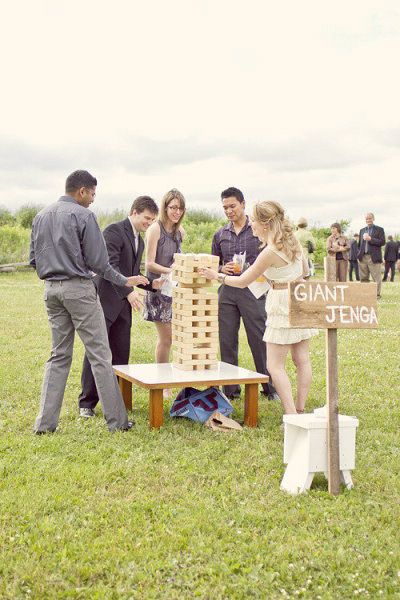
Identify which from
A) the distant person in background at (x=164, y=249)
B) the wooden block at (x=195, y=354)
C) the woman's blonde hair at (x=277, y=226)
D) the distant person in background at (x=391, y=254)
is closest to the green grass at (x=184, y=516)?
the wooden block at (x=195, y=354)

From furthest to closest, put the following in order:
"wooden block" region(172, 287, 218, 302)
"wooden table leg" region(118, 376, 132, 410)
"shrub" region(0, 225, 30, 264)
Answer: "shrub" region(0, 225, 30, 264)
"wooden table leg" region(118, 376, 132, 410)
"wooden block" region(172, 287, 218, 302)

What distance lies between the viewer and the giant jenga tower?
6.20 metres

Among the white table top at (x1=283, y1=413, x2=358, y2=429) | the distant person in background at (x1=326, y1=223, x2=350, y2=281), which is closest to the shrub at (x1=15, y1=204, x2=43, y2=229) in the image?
the distant person in background at (x1=326, y1=223, x2=350, y2=281)

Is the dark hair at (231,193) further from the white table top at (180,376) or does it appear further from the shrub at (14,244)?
the shrub at (14,244)

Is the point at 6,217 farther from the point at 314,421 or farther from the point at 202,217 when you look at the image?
the point at 314,421

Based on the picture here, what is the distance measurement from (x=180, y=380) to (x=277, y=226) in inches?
59.5

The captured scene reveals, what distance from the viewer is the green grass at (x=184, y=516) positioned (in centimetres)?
340

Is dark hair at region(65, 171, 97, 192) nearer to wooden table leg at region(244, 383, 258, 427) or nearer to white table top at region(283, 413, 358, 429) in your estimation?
wooden table leg at region(244, 383, 258, 427)

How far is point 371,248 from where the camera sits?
717 inches

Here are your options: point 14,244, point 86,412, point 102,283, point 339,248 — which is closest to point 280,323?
point 102,283

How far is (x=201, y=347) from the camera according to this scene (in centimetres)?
639

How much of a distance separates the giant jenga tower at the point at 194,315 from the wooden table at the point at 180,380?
0.42ft

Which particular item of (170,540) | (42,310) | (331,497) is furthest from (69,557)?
(42,310)

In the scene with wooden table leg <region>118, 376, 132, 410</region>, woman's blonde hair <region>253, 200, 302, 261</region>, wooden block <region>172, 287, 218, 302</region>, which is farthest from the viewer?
wooden table leg <region>118, 376, 132, 410</region>
